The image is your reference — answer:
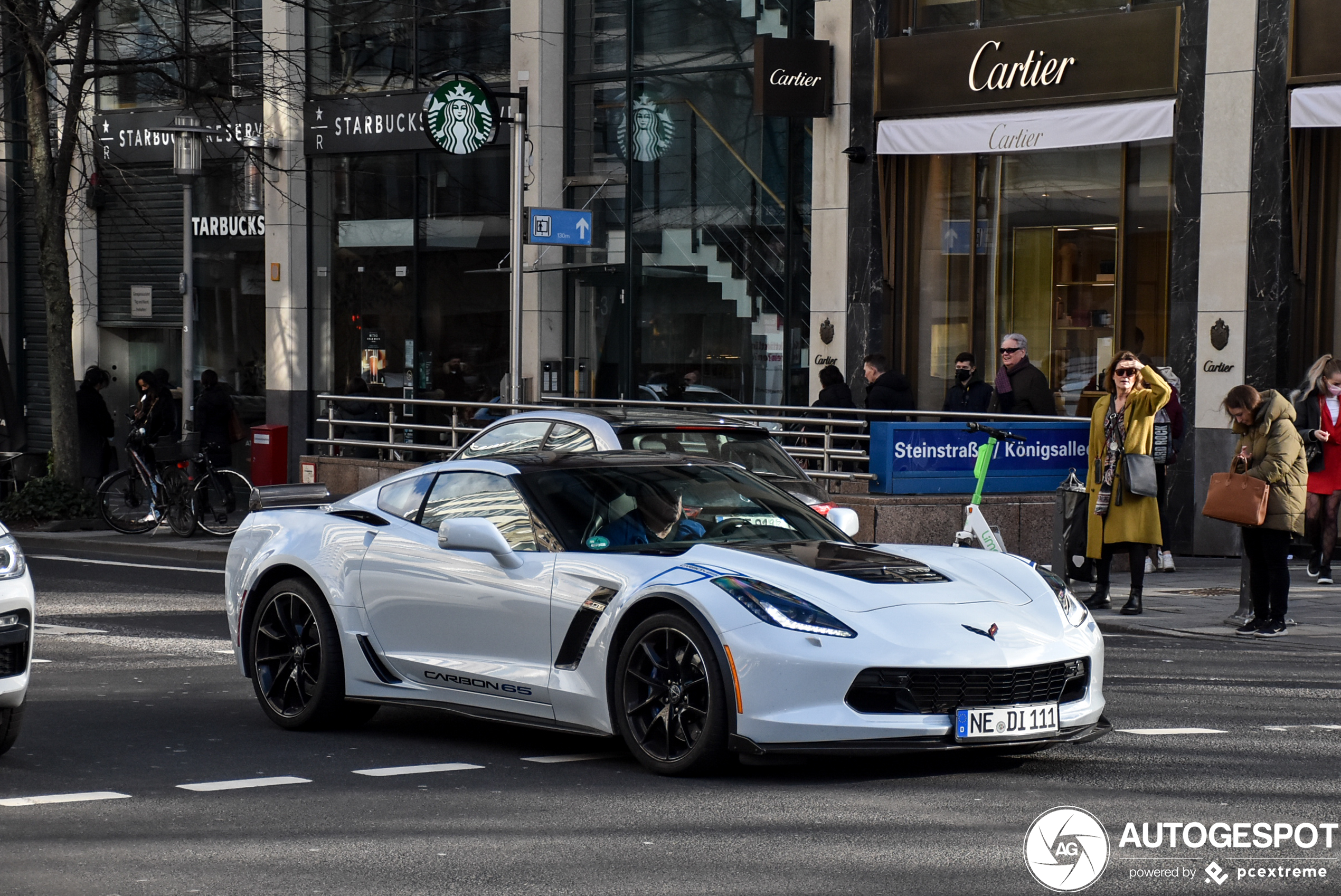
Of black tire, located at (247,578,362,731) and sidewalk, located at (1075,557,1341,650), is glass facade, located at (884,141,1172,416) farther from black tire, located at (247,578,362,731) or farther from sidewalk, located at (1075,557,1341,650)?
black tire, located at (247,578,362,731)

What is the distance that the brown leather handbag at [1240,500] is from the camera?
12109 millimetres

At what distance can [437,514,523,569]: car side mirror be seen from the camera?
7.68 metres

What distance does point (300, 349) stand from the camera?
87.5ft

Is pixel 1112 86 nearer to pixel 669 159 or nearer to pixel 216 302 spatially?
pixel 669 159

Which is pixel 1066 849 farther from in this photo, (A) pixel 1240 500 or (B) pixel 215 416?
(B) pixel 215 416

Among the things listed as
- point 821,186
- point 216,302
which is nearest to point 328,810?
point 821,186

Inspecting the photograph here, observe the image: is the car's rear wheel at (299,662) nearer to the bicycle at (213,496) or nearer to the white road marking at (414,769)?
the white road marking at (414,769)

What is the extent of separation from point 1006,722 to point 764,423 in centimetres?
1144

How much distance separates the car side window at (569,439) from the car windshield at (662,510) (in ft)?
12.5

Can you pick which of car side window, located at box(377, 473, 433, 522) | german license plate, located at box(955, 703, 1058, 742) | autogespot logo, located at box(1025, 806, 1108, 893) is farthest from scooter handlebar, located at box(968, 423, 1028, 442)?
autogespot logo, located at box(1025, 806, 1108, 893)

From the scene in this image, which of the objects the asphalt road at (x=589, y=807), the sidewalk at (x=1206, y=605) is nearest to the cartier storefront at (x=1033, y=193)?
the sidewalk at (x=1206, y=605)

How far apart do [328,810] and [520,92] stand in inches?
535

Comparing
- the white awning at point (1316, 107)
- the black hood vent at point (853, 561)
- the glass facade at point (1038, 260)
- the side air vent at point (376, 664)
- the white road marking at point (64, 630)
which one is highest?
the white awning at point (1316, 107)

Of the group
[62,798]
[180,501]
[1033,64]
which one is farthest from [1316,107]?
[62,798]
